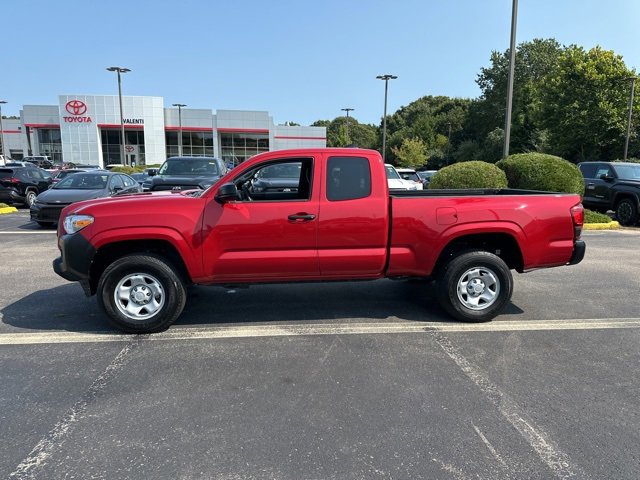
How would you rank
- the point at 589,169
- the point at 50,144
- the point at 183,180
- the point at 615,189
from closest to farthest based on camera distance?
1. the point at 183,180
2. the point at 615,189
3. the point at 589,169
4. the point at 50,144

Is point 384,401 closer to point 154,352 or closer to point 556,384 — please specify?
point 556,384

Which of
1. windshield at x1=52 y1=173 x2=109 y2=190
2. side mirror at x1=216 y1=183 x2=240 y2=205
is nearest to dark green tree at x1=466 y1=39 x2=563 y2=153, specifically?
windshield at x1=52 y1=173 x2=109 y2=190

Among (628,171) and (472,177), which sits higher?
(628,171)

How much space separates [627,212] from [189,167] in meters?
12.5

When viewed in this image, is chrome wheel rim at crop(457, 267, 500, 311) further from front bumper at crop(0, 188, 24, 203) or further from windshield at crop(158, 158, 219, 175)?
front bumper at crop(0, 188, 24, 203)

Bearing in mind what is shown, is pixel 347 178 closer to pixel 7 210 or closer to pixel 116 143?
pixel 7 210

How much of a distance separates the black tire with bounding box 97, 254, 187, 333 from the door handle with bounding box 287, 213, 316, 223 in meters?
1.31

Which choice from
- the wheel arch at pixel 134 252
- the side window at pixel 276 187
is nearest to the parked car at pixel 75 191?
the side window at pixel 276 187

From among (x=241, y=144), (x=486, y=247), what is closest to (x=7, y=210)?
(x=486, y=247)

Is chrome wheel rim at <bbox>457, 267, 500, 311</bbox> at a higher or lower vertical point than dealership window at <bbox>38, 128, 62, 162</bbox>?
lower

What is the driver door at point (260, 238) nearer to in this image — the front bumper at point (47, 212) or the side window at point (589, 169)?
the front bumper at point (47, 212)

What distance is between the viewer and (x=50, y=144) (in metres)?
55.8

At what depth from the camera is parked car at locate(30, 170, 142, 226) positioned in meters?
11.5

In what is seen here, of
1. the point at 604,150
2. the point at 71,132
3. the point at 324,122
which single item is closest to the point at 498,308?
the point at 604,150
